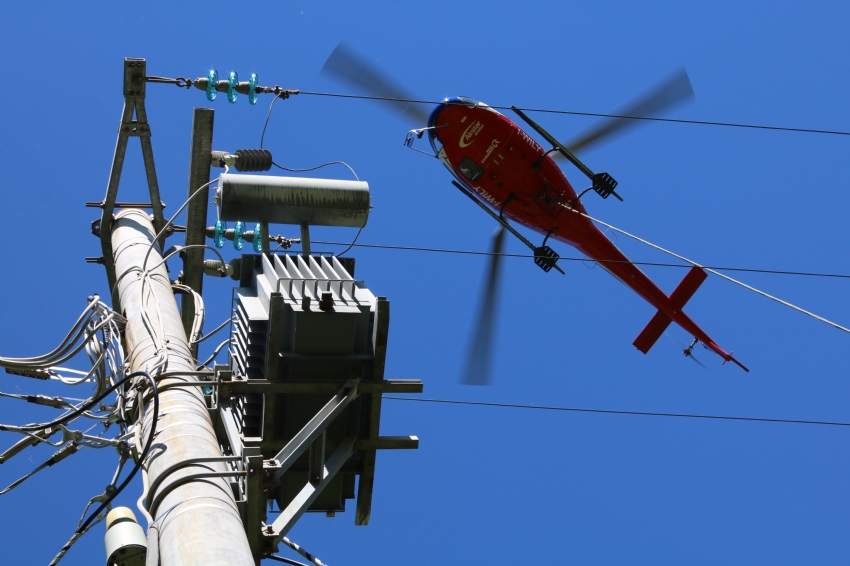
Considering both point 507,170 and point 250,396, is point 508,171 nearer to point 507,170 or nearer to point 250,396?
point 507,170

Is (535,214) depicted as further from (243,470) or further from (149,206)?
(243,470)

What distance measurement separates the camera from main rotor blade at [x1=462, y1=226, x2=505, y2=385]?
15.9 metres

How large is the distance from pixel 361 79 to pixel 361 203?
5.63 meters

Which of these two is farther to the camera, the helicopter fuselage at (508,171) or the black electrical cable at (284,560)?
the helicopter fuselage at (508,171)

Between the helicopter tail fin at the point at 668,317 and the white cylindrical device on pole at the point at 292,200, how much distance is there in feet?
33.6

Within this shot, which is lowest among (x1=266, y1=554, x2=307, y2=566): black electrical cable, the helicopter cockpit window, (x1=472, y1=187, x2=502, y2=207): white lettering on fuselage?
(x1=266, y1=554, x2=307, y2=566): black electrical cable

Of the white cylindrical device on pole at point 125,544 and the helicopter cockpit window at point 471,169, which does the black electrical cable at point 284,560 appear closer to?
the white cylindrical device on pole at point 125,544

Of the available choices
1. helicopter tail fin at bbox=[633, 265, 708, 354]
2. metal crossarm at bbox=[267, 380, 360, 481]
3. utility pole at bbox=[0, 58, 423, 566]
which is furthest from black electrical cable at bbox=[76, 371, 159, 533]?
helicopter tail fin at bbox=[633, 265, 708, 354]

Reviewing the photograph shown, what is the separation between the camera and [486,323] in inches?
659

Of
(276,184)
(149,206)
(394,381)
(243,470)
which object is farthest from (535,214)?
(243,470)

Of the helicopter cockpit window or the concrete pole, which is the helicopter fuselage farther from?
the concrete pole

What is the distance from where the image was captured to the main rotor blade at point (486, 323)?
15.9 m

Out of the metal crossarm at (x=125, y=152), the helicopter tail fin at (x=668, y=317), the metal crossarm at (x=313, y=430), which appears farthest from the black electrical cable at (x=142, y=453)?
the helicopter tail fin at (x=668, y=317)

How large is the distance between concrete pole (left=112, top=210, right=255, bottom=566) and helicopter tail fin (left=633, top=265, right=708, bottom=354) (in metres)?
→ 11.1
